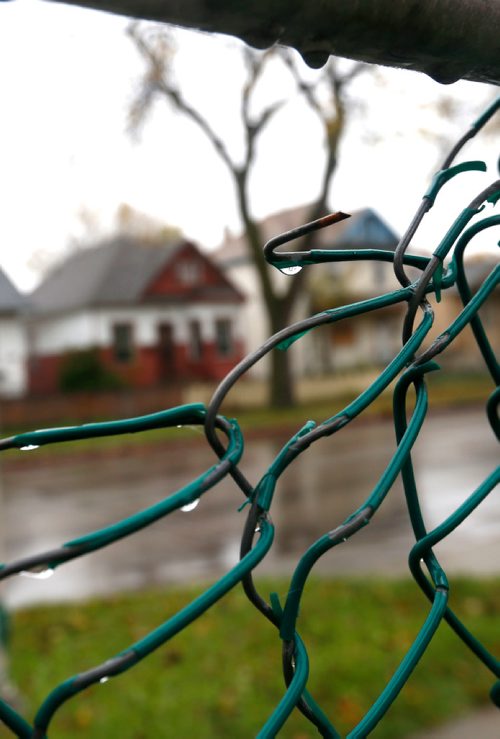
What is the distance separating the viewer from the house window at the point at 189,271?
31.7 m

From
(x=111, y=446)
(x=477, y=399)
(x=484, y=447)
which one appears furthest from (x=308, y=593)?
(x=477, y=399)

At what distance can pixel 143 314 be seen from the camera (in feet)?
100

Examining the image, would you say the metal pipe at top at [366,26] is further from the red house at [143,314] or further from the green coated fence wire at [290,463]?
the red house at [143,314]

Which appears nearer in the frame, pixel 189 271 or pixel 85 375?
pixel 85 375

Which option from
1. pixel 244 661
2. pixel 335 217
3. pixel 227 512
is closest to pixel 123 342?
pixel 227 512

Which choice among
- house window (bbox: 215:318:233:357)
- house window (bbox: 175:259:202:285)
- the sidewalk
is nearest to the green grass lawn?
the sidewalk

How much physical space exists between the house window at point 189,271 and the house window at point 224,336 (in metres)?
1.78

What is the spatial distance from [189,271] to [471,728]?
29.0 metres

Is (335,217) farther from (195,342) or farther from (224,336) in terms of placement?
(224,336)

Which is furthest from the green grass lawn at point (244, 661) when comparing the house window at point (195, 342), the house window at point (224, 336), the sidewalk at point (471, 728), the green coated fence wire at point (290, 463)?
the house window at point (224, 336)

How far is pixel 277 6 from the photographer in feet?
2.26

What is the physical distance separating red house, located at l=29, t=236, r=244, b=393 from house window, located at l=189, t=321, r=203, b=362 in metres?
0.04

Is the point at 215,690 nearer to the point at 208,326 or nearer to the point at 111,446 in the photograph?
the point at 111,446

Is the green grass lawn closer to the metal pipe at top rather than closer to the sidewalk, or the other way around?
the sidewalk
